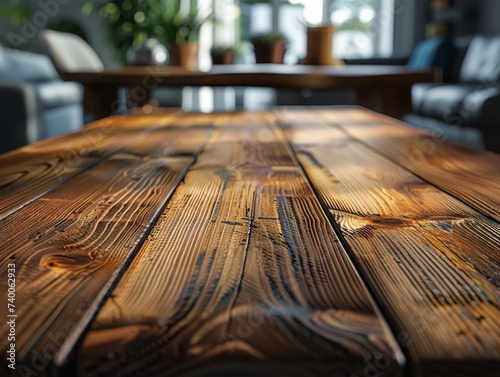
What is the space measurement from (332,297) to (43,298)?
6.0 inches

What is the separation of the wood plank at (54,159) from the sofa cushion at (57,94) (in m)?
2.12

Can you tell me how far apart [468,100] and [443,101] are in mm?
396

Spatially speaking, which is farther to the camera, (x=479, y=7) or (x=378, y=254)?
(x=479, y=7)

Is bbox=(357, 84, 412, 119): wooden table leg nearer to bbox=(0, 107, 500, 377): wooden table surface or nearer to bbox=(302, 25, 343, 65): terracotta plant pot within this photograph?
bbox=(302, 25, 343, 65): terracotta plant pot

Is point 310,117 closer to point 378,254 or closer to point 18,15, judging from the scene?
point 378,254

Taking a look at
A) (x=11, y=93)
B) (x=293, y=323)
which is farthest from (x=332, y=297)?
(x=11, y=93)

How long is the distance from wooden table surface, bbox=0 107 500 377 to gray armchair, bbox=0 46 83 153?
5.41ft

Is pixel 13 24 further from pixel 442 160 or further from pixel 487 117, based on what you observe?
pixel 442 160

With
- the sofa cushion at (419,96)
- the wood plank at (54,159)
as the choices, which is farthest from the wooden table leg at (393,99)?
the sofa cushion at (419,96)

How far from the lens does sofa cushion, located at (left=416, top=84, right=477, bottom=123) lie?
321 cm

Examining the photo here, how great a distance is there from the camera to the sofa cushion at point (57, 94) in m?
3.32

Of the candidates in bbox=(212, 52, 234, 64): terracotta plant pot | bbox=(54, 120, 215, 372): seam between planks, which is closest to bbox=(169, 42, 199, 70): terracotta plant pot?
bbox=(212, 52, 234, 64): terracotta plant pot

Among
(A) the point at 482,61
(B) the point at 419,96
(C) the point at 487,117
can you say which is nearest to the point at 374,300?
(C) the point at 487,117

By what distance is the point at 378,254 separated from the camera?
43 centimetres
